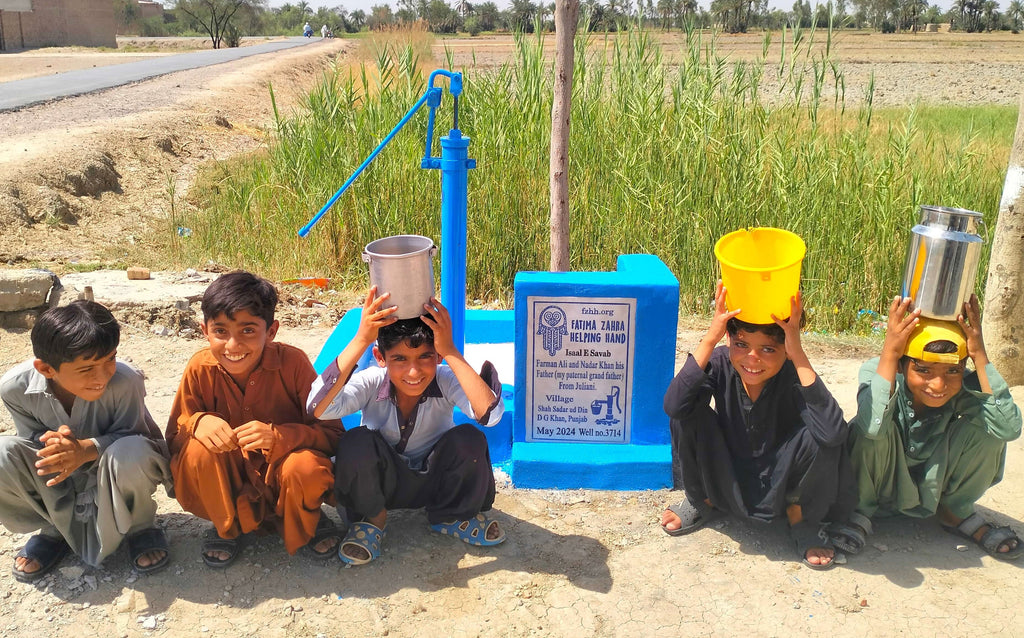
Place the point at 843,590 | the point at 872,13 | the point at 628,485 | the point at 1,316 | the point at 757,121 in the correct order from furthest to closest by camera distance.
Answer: the point at 872,13 → the point at 757,121 → the point at 1,316 → the point at 628,485 → the point at 843,590

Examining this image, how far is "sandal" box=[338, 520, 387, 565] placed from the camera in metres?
2.62

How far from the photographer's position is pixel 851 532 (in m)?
2.71

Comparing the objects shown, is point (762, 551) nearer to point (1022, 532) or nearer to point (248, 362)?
point (1022, 532)

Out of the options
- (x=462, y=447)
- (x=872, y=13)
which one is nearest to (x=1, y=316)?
(x=462, y=447)

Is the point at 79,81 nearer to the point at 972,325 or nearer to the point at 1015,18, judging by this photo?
the point at 972,325

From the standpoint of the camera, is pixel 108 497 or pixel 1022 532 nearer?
pixel 108 497

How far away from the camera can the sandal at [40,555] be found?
8.38 feet

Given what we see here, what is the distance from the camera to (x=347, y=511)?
2.73 metres

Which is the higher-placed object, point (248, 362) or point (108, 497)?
point (248, 362)

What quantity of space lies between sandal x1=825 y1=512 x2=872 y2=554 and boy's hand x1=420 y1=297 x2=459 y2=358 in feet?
4.55

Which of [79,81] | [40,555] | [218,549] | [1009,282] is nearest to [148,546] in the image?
[218,549]

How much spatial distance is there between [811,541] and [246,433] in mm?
1800

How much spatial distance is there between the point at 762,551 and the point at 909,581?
442mm

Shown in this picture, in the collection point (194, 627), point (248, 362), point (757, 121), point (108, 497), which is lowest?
point (194, 627)
